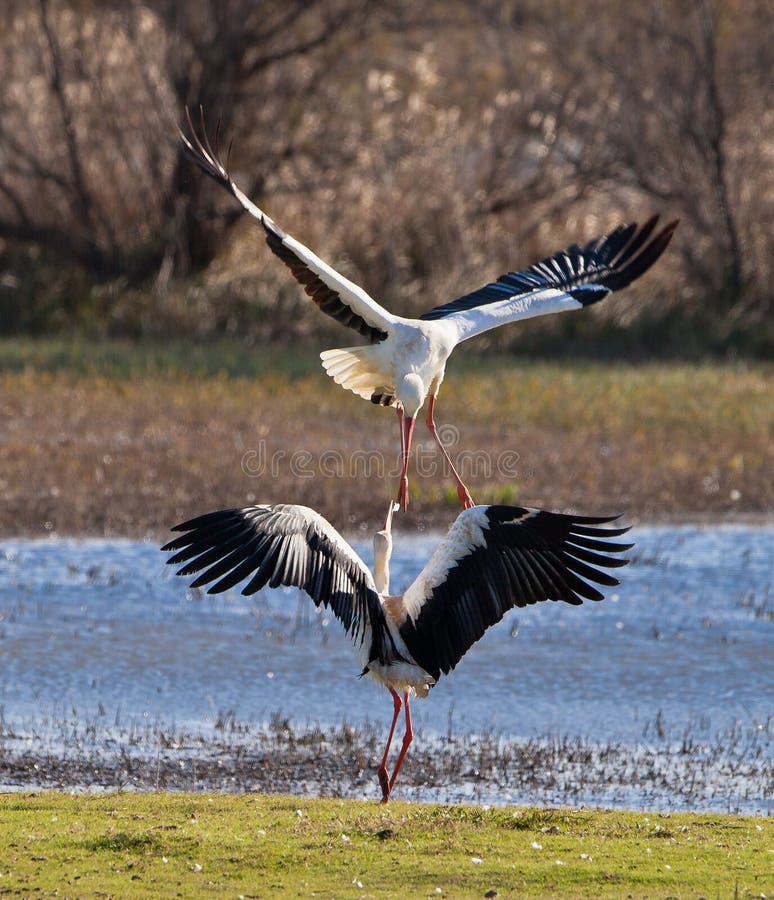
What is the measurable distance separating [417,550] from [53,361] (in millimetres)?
6851

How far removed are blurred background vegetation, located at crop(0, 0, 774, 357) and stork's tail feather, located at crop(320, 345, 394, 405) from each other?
35.4 ft

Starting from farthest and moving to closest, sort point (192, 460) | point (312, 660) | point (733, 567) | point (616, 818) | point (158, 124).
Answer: point (158, 124) → point (192, 460) → point (733, 567) → point (312, 660) → point (616, 818)

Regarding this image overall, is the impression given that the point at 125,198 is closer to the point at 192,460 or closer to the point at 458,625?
the point at 192,460

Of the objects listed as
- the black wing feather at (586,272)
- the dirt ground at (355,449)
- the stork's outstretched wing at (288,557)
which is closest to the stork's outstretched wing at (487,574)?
the stork's outstretched wing at (288,557)

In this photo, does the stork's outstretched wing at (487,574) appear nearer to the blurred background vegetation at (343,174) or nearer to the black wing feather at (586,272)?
the black wing feather at (586,272)

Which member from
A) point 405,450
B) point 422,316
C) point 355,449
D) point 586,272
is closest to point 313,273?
point 422,316

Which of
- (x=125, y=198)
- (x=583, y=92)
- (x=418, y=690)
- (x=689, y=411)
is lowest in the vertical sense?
(x=418, y=690)

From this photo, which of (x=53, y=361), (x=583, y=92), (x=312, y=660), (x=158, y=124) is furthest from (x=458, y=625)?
(x=583, y=92)

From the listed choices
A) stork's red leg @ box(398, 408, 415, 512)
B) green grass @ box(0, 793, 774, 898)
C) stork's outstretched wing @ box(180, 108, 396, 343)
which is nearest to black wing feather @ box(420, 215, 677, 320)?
stork's outstretched wing @ box(180, 108, 396, 343)

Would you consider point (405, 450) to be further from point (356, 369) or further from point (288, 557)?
point (288, 557)

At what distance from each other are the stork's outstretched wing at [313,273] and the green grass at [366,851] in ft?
8.21

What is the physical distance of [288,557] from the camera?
507 cm

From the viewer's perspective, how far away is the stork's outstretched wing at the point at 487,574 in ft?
16.8

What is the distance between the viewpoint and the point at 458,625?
5.24 m
